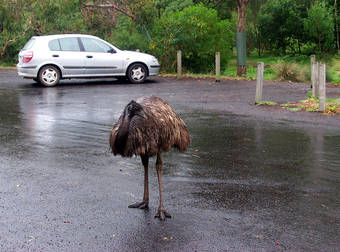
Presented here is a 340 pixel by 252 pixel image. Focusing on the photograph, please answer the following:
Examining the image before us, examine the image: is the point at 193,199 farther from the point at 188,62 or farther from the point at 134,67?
the point at 188,62

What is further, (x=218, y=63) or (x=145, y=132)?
(x=218, y=63)

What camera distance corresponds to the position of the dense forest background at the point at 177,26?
2208 cm

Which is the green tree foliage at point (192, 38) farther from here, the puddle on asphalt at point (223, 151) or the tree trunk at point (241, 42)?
the puddle on asphalt at point (223, 151)

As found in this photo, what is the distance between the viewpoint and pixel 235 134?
388 inches

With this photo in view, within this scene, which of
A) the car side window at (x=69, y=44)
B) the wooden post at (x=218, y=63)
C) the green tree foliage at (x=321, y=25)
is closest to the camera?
the car side window at (x=69, y=44)

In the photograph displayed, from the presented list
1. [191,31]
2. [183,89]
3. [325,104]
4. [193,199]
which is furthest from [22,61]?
[193,199]

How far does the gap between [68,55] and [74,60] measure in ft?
0.89

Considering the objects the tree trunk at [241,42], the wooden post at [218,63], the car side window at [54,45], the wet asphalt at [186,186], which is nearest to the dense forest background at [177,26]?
the tree trunk at [241,42]

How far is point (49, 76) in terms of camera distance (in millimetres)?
18328

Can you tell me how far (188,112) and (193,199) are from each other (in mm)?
6616

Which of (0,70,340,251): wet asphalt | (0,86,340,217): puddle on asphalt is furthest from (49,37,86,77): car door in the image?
(0,70,340,251): wet asphalt

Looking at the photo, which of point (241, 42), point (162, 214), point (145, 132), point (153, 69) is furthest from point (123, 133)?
point (241, 42)

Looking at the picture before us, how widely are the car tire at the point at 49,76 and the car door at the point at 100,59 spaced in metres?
1.07

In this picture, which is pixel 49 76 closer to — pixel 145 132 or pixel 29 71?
pixel 29 71
